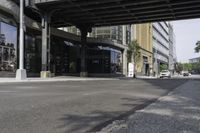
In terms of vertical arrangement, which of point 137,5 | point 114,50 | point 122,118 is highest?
point 137,5

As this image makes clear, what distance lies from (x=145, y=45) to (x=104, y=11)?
55.8 m

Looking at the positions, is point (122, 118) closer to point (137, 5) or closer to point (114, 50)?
point (137, 5)

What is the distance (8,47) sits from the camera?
41.9 m

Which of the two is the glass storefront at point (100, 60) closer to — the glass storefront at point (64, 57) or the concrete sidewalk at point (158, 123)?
the glass storefront at point (64, 57)

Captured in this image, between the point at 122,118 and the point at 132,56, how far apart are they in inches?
2586

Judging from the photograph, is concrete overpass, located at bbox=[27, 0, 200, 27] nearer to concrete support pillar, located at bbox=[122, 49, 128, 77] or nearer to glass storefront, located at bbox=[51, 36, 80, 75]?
glass storefront, located at bbox=[51, 36, 80, 75]

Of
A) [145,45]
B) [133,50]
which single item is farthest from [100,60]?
[145,45]

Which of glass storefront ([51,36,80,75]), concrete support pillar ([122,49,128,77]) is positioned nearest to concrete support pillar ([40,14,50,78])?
glass storefront ([51,36,80,75])

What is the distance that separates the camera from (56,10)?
157ft

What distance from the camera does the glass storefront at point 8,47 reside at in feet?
132

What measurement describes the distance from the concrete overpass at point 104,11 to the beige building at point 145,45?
125 ft

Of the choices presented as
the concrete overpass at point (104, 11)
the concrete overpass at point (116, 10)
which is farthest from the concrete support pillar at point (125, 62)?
the concrete overpass at point (104, 11)

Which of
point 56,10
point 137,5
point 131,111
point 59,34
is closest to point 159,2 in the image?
point 137,5

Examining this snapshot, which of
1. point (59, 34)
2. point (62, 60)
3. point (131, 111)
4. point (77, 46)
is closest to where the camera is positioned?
point (131, 111)
